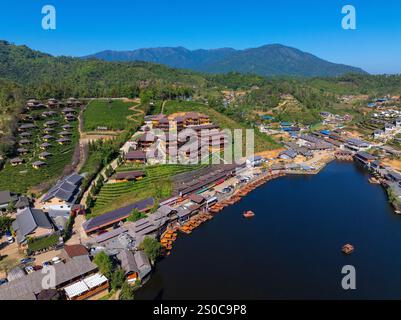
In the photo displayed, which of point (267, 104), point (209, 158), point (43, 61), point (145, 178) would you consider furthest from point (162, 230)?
point (43, 61)

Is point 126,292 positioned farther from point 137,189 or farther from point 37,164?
point 37,164

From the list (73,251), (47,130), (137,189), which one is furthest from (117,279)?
(47,130)

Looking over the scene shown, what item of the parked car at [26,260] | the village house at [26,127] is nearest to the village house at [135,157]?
the village house at [26,127]

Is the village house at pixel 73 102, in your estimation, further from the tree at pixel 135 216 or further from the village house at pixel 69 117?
the tree at pixel 135 216

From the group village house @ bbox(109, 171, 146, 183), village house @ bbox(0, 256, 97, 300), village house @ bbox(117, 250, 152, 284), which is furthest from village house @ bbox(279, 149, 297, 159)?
village house @ bbox(0, 256, 97, 300)
